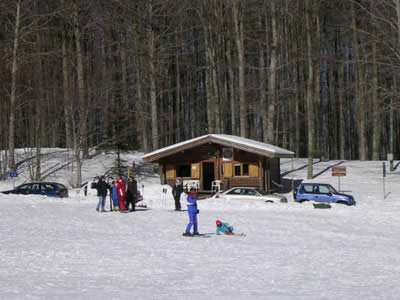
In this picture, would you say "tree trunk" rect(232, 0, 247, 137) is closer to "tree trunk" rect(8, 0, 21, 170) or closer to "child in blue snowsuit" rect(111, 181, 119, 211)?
"tree trunk" rect(8, 0, 21, 170)

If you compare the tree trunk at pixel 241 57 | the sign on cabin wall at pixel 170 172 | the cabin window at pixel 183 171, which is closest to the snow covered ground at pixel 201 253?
the cabin window at pixel 183 171

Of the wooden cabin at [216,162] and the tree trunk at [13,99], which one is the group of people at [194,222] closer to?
the wooden cabin at [216,162]

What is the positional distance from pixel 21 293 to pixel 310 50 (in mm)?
36835

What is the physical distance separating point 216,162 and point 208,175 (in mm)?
3011

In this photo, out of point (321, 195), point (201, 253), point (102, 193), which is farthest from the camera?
point (321, 195)

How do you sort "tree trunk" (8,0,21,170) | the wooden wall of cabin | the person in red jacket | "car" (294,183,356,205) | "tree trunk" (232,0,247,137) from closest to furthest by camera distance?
the person in red jacket < "car" (294,183,356,205) < the wooden wall of cabin < "tree trunk" (8,0,21,170) < "tree trunk" (232,0,247,137)

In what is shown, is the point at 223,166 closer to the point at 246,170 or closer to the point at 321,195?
the point at 246,170

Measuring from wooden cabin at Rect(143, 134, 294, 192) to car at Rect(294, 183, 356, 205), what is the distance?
5.22m

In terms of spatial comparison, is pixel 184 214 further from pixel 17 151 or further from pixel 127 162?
pixel 17 151

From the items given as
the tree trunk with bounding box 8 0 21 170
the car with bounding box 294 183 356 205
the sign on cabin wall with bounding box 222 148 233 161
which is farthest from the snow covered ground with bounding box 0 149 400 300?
the tree trunk with bounding box 8 0 21 170

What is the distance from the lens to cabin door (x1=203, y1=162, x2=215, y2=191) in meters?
39.8

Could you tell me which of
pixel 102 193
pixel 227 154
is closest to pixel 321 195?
pixel 227 154

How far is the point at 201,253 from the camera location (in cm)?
1450

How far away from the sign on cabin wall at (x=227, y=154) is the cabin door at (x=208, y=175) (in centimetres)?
290
